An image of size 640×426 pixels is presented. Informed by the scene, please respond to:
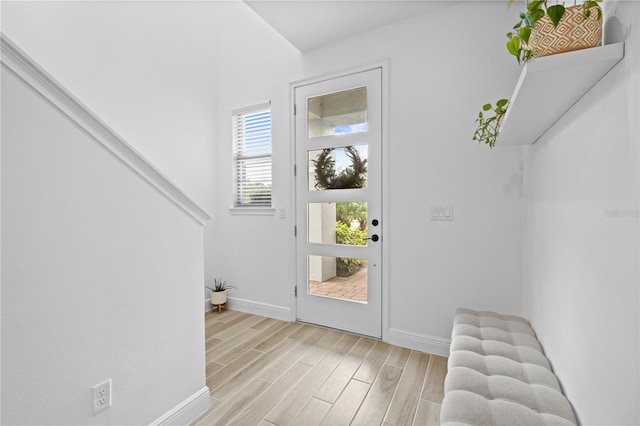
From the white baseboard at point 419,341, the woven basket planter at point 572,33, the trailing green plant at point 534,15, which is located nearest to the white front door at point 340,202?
the white baseboard at point 419,341

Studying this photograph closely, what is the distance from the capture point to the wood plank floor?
1695mm

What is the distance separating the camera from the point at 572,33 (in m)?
0.84

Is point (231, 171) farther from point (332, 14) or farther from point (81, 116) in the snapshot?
point (81, 116)

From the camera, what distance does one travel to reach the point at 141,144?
275 cm

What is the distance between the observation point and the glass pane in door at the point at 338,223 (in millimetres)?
2721

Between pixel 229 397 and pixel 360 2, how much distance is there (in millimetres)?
2890

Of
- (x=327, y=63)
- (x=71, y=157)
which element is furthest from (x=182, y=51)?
(x=71, y=157)

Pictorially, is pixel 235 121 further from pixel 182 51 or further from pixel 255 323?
pixel 255 323

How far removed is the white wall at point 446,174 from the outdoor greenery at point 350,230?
9.5 inches

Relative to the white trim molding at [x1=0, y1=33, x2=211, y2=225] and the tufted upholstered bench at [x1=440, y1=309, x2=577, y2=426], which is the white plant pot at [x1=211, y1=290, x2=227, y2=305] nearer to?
the white trim molding at [x1=0, y1=33, x2=211, y2=225]

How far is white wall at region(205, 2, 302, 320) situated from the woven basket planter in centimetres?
237

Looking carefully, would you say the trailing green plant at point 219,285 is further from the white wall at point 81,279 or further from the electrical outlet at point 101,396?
the electrical outlet at point 101,396

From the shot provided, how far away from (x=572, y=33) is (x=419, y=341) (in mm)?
2227

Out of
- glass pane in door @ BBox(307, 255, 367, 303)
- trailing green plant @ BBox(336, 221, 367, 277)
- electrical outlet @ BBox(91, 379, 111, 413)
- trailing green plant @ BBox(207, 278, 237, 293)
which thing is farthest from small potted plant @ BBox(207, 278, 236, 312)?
electrical outlet @ BBox(91, 379, 111, 413)
